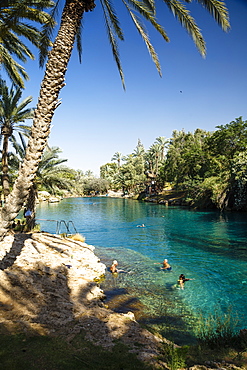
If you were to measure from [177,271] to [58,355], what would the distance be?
10.7m

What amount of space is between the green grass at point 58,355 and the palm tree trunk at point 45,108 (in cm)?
268

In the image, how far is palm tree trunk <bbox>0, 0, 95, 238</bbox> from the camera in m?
5.79

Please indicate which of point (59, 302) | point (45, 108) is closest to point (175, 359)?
point (59, 302)

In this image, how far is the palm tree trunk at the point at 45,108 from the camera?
5791 mm

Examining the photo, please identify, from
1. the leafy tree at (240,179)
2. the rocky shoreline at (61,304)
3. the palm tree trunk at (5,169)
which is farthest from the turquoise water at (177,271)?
the palm tree trunk at (5,169)

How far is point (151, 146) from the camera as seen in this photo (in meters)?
80.9

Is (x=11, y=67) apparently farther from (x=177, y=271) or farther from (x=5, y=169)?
(x=177, y=271)

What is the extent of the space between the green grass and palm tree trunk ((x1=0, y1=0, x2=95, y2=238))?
2.68m

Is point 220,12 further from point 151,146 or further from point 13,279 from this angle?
point 151,146

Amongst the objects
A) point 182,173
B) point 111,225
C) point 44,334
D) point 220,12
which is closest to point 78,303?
point 44,334

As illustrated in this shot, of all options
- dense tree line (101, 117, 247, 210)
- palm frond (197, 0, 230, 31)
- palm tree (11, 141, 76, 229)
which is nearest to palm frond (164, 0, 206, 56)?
palm frond (197, 0, 230, 31)

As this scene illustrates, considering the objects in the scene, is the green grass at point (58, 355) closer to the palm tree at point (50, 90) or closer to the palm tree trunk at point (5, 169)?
the palm tree at point (50, 90)

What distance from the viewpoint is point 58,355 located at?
3.76 meters

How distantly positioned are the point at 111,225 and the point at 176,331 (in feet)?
74.5
